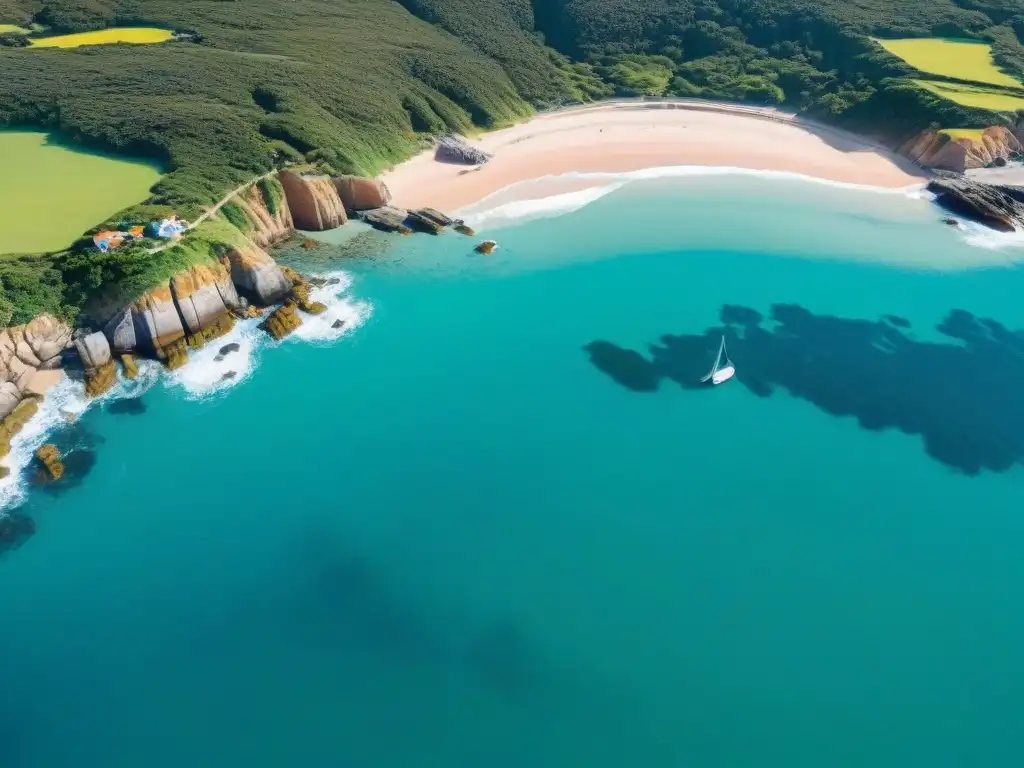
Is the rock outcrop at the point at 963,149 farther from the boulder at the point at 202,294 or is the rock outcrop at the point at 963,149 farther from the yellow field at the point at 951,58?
the boulder at the point at 202,294

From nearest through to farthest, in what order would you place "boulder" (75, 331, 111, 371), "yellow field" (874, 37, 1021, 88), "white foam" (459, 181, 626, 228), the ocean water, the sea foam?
the ocean water < the sea foam < "boulder" (75, 331, 111, 371) < "white foam" (459, 181, 626, 228) < "yellow field" (874, 37, 1021, 88)

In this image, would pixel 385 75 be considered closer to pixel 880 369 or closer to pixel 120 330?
pixel 120 330

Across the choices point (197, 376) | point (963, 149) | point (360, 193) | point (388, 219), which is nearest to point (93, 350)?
point (197, 376)

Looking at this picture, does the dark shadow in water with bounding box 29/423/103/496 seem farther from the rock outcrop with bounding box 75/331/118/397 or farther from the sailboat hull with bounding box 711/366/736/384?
the sailboat hull with bounding box 711/366/736/384

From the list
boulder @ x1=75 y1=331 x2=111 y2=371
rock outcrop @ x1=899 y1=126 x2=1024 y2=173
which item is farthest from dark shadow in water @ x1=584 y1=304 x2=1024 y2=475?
boulder @ x1=75 y1=331 x2=111 y2=371

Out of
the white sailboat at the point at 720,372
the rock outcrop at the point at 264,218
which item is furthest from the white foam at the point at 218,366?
the white sailboat at the point at 720,372

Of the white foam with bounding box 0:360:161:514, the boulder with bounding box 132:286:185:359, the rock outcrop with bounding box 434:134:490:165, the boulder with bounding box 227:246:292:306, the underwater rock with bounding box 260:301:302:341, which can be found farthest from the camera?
the rock outcrop with bounding box 434:134:490:165
